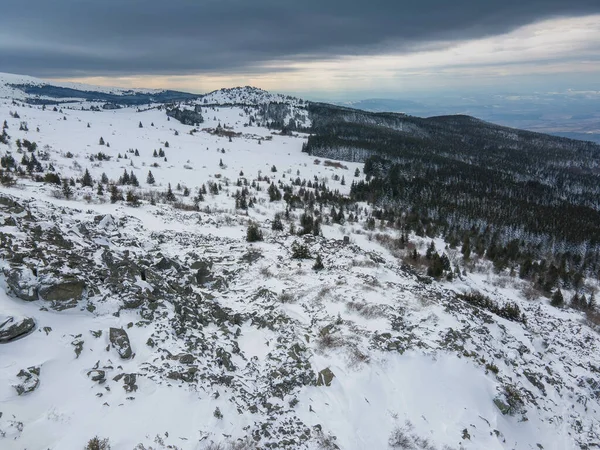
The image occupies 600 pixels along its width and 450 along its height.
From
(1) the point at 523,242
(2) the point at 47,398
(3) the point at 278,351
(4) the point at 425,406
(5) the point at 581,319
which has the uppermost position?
(2) the point at 47,398

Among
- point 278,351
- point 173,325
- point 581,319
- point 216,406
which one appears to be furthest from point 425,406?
point 581,319

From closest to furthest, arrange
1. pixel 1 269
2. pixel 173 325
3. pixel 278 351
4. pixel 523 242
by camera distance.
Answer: pixel 1 269, pixel 173 325, pixel 278 351, pixel 523 242

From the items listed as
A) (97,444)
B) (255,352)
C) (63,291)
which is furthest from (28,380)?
(255,352)

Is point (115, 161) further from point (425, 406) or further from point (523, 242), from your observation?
point (523, 242)

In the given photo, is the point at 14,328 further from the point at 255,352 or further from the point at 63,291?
the point at 255,352

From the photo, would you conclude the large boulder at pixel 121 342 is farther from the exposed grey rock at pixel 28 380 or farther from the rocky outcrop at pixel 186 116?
the rocky outcrop at pixel 186 116

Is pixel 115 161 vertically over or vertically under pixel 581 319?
over
